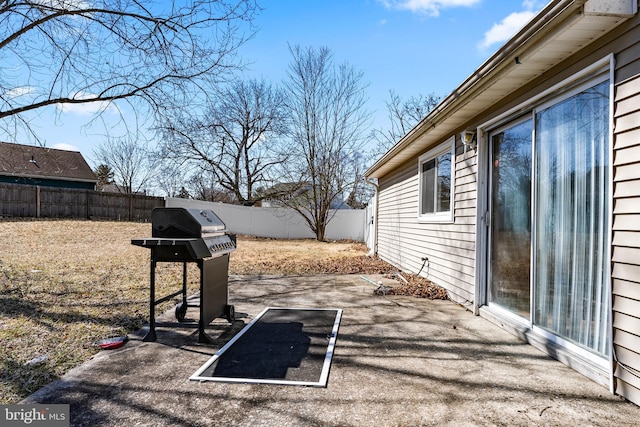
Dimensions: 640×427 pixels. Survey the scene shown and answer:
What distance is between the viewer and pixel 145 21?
442 cm

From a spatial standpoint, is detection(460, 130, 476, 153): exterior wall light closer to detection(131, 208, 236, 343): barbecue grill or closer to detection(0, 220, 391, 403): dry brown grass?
detection(131, 208, 236, 343): barbecue grill

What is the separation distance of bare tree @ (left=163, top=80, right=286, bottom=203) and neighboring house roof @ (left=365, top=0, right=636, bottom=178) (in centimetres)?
1596

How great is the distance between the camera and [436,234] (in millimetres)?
5766

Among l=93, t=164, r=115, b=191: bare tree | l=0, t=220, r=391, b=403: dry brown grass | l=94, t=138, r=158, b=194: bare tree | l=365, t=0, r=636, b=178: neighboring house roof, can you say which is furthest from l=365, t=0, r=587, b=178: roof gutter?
l=93, t=164, r=115, b=191: bare tree

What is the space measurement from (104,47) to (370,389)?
195 inches

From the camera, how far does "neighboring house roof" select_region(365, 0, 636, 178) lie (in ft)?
7.47

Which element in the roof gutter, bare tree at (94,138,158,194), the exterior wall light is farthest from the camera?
bare tree at (94,138,158,194)

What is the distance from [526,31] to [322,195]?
14915 millimetres

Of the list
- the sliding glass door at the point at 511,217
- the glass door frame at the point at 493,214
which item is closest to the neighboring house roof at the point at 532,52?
the glass door frame at the point at 493,214

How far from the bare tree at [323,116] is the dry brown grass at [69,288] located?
766cm

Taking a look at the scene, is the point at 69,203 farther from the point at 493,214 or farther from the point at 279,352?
the point at 493,214

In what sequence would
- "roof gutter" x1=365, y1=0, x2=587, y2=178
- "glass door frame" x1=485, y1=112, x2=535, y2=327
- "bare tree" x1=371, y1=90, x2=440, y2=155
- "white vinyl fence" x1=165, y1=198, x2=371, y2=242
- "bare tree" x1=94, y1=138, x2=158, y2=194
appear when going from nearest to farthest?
"roof gutter" x1=365, y1=0, x2=587, y2=178 < "glass door frame" x1=485, y1=112, x2=535, y2=327 < "white vinyl fence" x1=165, y1=198, x2=371, y2=242 < "bare tree" x1=371, y1=90, x2=440, y2=155 < "bare tree" x1=94, y1=138, x2=158, y2=194

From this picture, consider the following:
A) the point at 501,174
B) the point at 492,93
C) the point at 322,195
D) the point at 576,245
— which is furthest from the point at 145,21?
the point at 322,195

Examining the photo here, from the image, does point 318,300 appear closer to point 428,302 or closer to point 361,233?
point 428,302
